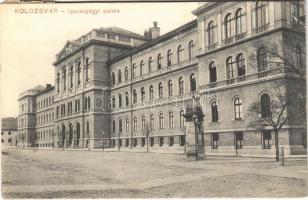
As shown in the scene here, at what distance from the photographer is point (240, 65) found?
1183 inches

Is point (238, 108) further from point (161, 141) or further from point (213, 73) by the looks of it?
point (161, 141)

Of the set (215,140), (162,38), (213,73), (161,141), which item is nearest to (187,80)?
(162,38)

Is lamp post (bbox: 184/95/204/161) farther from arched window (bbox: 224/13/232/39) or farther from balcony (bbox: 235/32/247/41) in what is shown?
arched window (bbox: 224/13/232/39)

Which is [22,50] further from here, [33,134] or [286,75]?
[33,134]

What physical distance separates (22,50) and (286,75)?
16.8m

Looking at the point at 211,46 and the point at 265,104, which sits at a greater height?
the point at 211,46

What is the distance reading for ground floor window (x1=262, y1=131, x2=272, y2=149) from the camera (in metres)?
27.4

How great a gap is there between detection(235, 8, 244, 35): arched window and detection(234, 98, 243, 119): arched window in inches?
201

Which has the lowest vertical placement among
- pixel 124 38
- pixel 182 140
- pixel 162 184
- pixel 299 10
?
pixel 162 184

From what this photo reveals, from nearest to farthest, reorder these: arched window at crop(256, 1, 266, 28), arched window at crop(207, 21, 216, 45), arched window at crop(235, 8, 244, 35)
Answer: arched window at crop(256, 1, 266, 28) → arched window at crop(235, 8, 244, 35) → arched window at crop(207, 21, 216, 45)

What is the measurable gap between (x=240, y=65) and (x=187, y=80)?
9.67 meters

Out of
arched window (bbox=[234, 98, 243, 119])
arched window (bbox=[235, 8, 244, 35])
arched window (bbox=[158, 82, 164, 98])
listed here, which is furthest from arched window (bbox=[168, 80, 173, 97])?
arched window (bbox=[235, 8, 244, 35])

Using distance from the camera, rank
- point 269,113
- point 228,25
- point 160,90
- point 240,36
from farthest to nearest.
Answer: point 160,90 < point 228,25 < point 240,36 < point 269,113

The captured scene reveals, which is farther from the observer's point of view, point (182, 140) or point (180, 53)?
point (180, 53)
